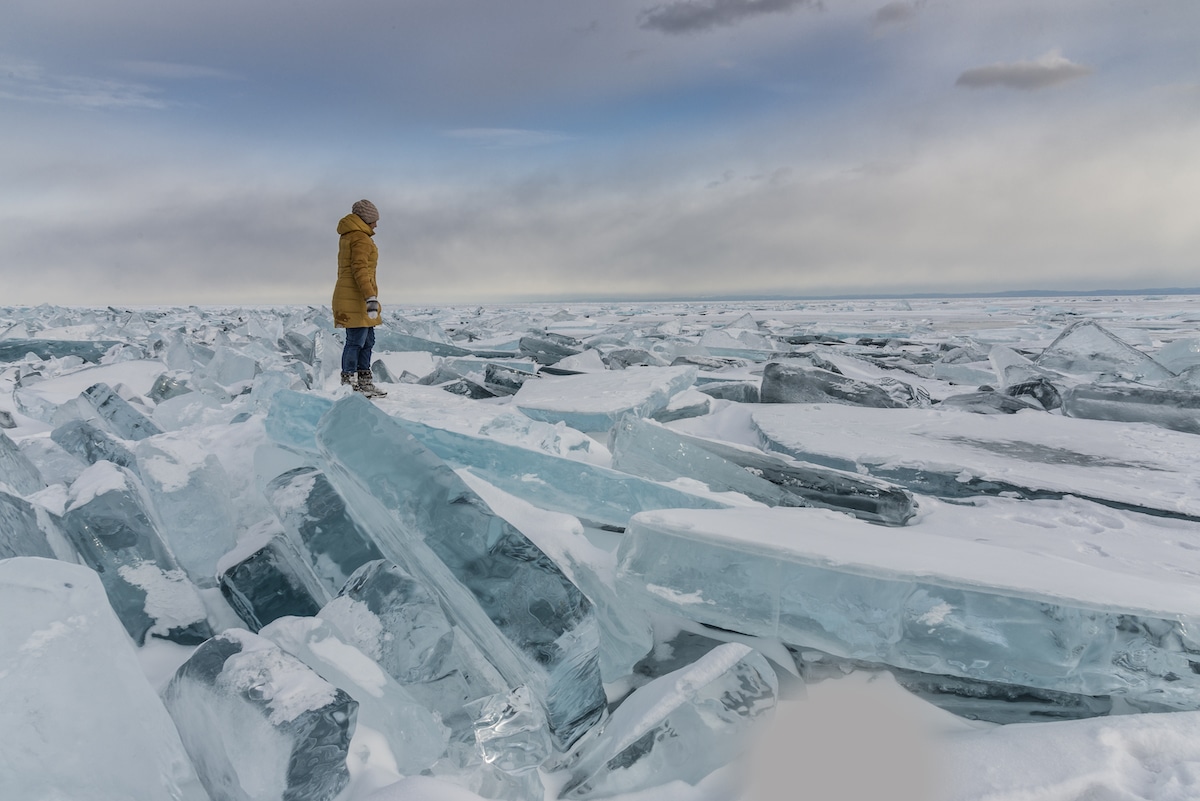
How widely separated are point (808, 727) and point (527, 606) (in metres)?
0.44

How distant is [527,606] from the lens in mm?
945

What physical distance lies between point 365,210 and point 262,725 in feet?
11.3

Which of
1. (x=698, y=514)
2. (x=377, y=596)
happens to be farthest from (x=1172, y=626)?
(x=377, y=596)

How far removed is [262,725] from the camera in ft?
2.53

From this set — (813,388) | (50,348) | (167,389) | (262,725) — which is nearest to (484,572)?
(262,725)

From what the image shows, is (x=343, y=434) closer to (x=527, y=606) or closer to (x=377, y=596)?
(x=377, y=596)

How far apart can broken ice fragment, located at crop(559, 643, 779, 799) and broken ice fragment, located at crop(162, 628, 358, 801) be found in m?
0.33

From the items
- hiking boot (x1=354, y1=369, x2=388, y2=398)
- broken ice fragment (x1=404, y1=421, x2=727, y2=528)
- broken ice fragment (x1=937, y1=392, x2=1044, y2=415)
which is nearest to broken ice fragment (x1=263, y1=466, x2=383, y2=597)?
broken ice fragment (x1=404, y1=421, x2=727, y2=528)

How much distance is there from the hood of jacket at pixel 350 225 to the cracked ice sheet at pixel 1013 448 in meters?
2.46

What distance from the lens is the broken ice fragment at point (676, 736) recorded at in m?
0.89

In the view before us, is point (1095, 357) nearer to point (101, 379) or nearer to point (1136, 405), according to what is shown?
point (1136, 405)

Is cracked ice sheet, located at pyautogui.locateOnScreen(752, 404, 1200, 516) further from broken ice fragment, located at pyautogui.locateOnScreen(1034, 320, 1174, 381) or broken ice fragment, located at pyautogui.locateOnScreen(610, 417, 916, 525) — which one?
broken ice fragment, located at pyautogui.locateOnScreen(1034, 320, 1174, 381)

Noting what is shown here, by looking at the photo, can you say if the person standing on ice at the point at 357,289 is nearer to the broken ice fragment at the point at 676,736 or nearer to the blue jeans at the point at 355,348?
the blue jeans at the point at 355,348

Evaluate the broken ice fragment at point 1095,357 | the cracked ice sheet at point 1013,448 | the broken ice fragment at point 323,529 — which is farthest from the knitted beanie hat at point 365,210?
the broken ice fragment at point 1095,357
